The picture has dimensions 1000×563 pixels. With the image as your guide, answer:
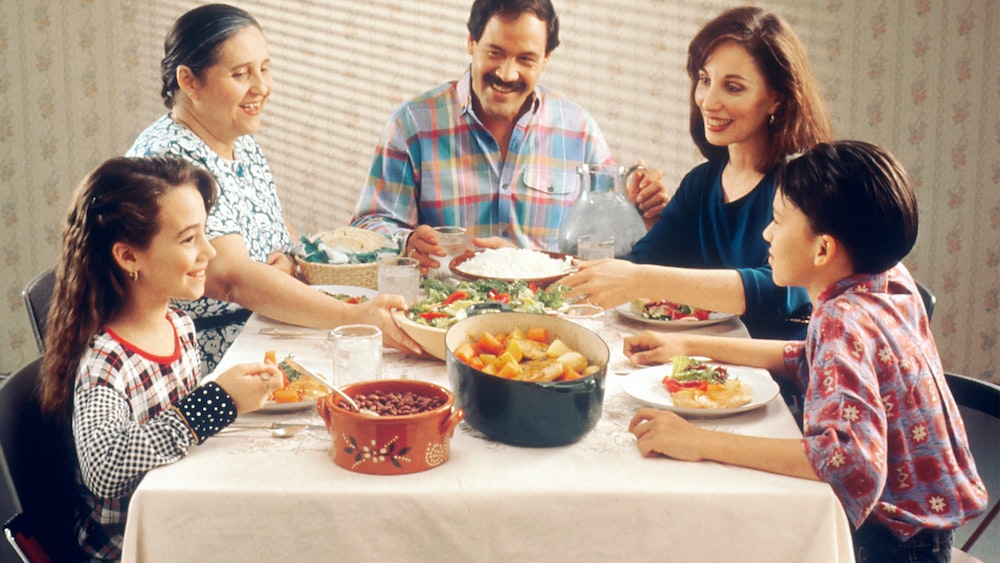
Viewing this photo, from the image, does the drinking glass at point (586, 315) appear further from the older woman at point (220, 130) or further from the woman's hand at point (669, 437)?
the older woman at point (220, 130)

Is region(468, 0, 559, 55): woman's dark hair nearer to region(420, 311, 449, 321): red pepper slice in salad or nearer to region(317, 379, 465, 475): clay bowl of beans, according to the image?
region(420, 311, 449, 321): red pepper slice in salad

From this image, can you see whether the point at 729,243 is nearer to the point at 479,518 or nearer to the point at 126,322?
the point at 479,518

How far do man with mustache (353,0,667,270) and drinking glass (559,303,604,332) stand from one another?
Result: 1.13 meters

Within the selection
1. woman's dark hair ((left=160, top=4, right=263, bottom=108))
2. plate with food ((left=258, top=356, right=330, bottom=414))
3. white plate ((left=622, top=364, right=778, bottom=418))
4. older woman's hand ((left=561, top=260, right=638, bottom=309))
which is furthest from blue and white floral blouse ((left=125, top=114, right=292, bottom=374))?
white plate ((left=622, top=364, right=778, bottom=418))

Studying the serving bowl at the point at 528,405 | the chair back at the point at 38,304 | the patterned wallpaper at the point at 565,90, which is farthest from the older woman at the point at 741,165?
the patterned wallpaper at the point at 565,90

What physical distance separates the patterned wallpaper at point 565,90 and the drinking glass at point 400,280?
2.17 m

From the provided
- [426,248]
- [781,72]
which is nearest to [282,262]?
[426,248]

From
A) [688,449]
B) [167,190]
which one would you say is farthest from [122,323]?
[688,449]

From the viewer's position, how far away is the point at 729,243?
2.27 metres

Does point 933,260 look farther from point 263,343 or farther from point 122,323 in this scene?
point 122,323

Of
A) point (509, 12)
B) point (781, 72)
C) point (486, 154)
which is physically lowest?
point (486, 154)

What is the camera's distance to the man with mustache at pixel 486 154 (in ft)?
9.34

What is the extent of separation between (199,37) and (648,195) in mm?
1199

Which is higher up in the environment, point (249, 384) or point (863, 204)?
point (863, 204)
